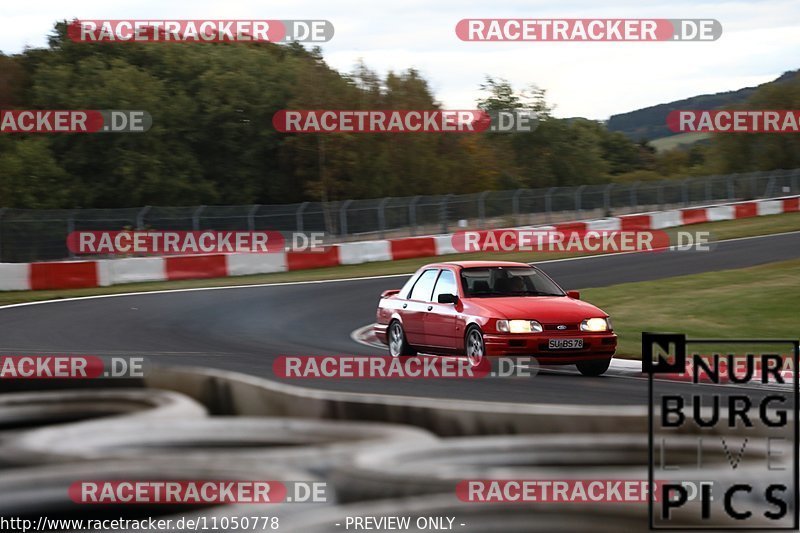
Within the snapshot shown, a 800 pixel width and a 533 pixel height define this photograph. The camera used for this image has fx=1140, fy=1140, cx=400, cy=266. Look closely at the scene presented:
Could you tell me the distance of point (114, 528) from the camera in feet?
16.4

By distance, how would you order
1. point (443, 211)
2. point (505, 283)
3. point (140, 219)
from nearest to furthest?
point (505, 283) < point (140, 219) < point (443, 211)

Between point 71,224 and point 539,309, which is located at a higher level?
point 71,224

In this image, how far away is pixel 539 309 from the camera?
12469 mm

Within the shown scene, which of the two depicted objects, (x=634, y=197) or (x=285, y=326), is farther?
(x=634, y=197)

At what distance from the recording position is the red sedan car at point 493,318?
12180 mm

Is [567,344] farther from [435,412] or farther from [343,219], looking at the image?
[343,219]

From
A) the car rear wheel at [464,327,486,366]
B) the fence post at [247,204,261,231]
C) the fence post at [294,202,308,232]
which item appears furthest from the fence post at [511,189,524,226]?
the car rear wheel at [464,327,486,366]

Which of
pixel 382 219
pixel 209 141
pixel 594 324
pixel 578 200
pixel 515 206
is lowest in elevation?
pixel 594 324

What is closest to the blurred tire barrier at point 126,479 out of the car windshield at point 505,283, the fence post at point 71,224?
Answer: the car windshield at point 505,283

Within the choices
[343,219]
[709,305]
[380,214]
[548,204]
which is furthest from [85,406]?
[548,204]

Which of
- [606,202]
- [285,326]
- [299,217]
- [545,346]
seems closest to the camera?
[545,346]

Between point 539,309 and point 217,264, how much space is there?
16646mm

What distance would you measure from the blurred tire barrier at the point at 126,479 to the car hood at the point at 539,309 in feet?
21.8

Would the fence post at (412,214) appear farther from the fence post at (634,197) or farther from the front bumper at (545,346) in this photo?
the front bumper at (545,346)
